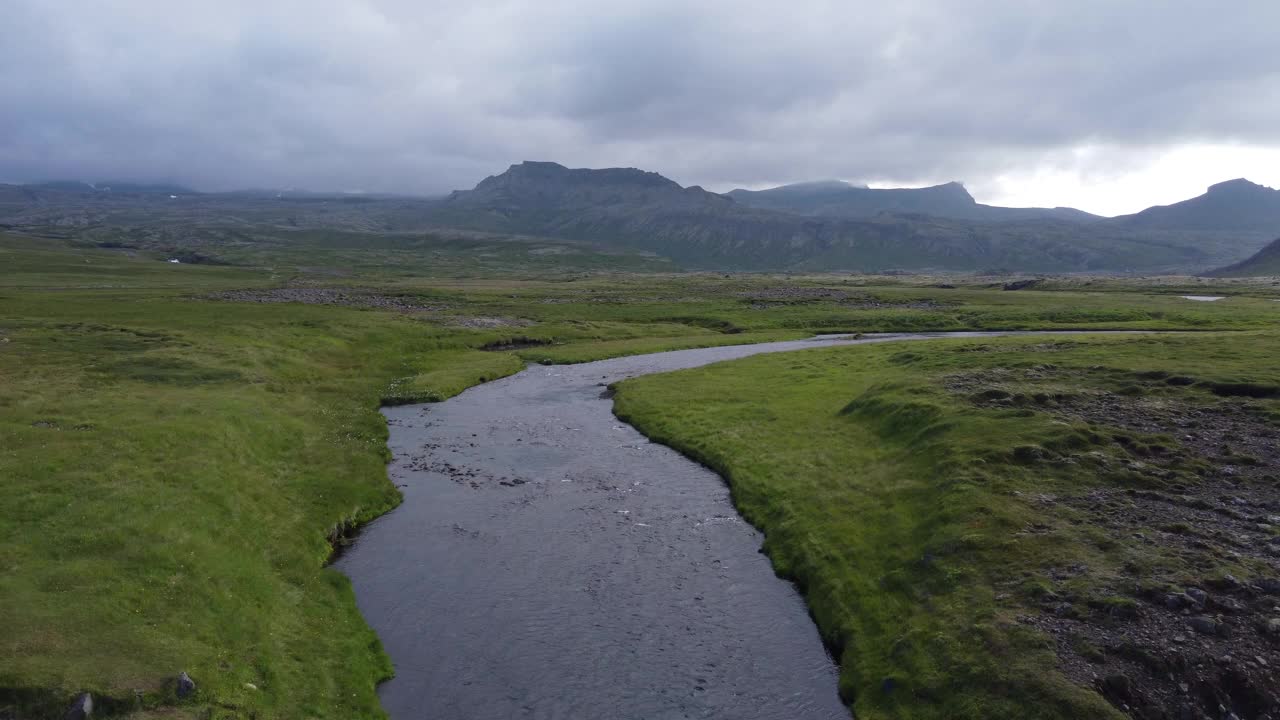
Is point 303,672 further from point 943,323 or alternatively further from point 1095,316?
point 1095,316

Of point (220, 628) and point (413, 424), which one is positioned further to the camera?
point (413, 424)

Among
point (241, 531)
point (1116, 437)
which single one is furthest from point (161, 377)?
point (1116, 437)

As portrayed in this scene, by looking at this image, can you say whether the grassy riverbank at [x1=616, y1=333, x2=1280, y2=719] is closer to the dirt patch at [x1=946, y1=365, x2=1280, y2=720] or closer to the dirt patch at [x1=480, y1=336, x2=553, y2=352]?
the dirt patch at [x1=946, y1=365, x2=1280, y2=720]

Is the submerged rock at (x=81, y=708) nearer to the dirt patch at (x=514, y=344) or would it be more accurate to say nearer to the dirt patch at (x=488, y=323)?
the dirt patch at (x=514, y=344)

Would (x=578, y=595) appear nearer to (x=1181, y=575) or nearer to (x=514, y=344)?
(x=1181, y=575)

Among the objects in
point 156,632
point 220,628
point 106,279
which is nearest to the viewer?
point 156,632

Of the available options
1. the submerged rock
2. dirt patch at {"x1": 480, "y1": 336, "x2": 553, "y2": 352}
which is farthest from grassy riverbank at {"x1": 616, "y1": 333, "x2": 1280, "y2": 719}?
dirt patch at {"x1": 480, "y1": 336, "x2": 553, "y2": 352}

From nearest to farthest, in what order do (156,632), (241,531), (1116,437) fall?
1. (156,632)
2. (241,531)
3. (1116,437)
